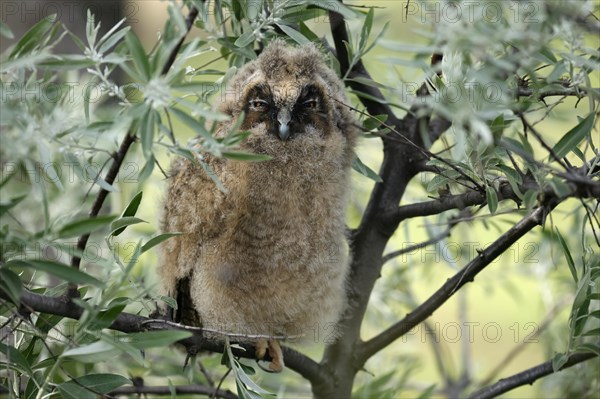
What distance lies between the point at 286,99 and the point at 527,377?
3.76 feet

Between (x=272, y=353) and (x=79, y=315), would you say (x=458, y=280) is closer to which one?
(x=272, y=353)

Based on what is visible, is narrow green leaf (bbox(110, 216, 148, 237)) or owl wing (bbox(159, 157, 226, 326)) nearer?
narrow green leaf (bbox(110, 216, 148, 237))

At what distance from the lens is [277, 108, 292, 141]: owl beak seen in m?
2.51

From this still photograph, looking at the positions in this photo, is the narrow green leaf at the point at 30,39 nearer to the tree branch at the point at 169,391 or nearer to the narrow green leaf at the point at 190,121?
the narrow green leaf at the point at 190,121

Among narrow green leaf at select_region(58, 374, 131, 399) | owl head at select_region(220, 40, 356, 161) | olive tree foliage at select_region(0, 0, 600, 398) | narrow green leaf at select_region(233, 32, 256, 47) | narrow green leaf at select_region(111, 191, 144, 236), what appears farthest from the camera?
owl head at select_region(220, 40, 356, 161)

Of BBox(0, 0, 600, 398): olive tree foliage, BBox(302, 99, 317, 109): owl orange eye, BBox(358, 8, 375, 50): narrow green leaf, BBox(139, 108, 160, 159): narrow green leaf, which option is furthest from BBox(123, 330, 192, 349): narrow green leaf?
BBox(358, 8, 375, 50): narrow green leaf

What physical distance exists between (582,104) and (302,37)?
232 cm

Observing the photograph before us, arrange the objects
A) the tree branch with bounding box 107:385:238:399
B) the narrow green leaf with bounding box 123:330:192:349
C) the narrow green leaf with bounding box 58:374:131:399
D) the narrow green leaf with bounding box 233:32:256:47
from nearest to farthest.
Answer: the narrow green leaf with bounding box 123:330:192:349, the narrow green leaf with bounding box 58:374:131:399, the narrow green leaf with bounding box 233:32:256:47, the tree branch with bounding box 107:385:238:399

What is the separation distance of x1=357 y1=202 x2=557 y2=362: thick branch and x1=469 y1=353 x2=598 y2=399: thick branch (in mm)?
296

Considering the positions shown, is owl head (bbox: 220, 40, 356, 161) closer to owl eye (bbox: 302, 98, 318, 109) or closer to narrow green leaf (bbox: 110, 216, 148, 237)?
owl eye (bbox: 302, 98, 318, 109)

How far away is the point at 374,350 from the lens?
9.02 feet

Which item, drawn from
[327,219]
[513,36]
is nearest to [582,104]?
[327,219]

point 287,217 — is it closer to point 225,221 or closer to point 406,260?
point 225,221

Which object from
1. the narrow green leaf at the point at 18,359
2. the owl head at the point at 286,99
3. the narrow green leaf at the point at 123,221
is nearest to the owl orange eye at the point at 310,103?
the owl head at the point at 286,99
